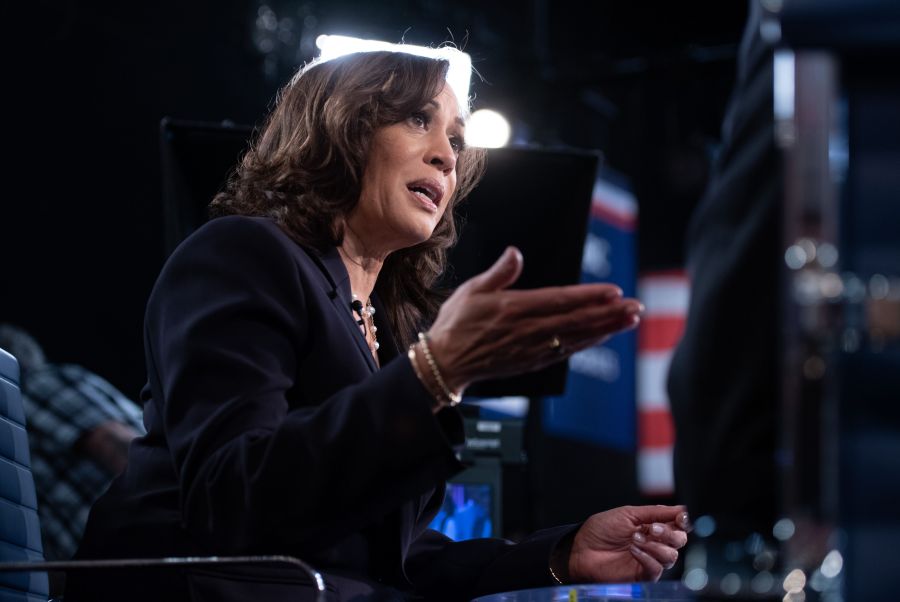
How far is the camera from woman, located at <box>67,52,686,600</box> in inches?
43.5

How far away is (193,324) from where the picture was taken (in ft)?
4.06

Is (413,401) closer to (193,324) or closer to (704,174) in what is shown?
(193,324)

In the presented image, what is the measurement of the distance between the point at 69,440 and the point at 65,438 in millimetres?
20

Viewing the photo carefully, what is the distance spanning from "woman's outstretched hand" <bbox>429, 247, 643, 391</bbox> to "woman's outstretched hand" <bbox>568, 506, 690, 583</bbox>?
0.58 meters

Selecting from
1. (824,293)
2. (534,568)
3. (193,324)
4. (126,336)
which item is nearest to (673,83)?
(126,336)

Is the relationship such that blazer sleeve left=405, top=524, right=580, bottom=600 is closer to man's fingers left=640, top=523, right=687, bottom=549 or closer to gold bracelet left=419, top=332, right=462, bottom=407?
man's fingers left=640, top=523, right=687, bottom=549

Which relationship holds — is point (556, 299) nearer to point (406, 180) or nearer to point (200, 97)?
point (406, 180)

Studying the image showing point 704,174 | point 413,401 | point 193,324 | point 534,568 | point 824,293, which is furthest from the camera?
point 704,174

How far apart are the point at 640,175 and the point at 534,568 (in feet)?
16.0

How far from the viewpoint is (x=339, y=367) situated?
4.55 ft

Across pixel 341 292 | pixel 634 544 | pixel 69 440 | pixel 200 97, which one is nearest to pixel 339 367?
pixel 341 292

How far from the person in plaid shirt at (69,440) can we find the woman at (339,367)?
1878mm

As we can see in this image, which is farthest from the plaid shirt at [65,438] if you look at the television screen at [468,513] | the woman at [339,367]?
the woman at [339,367]

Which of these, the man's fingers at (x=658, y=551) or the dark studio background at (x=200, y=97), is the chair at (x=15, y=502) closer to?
the man's fingers at (x=658, y=551)
